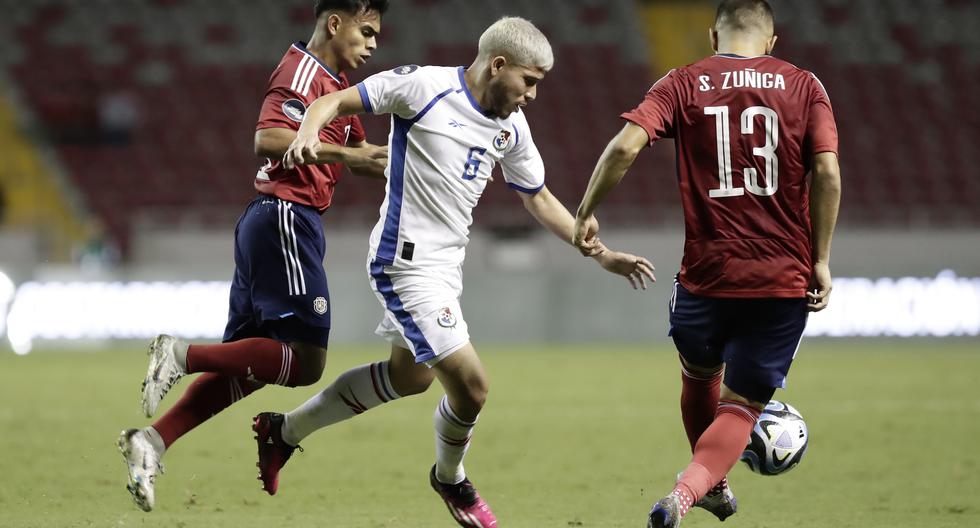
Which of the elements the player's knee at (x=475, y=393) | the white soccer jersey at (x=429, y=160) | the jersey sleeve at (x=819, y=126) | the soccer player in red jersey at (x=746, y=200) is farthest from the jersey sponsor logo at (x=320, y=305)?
the jersey sleeve at (x=819, y=126)

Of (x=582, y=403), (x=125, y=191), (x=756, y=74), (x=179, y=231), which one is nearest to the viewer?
(x=756, y=74)

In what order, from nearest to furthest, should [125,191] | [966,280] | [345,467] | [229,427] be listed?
[345,467], [229,427], [966,280], [125,191]

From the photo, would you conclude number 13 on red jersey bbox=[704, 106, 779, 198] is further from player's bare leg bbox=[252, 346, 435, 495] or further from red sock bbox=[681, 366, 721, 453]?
player's bare leg bbox=[252, 346, 435, 495]

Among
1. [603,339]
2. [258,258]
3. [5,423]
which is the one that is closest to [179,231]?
[603,339]

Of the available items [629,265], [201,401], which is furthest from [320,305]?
[629,265]

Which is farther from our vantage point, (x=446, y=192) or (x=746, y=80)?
(x=446, y=192)

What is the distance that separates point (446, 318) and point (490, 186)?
18.1m

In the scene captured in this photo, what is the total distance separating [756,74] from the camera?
511cm

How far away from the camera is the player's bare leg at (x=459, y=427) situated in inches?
210

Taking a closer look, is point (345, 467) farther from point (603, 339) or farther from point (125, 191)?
point (125, 191)

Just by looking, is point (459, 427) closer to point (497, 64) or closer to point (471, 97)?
point (471, 97)

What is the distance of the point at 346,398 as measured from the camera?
605 cm

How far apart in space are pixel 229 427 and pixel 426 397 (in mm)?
2797

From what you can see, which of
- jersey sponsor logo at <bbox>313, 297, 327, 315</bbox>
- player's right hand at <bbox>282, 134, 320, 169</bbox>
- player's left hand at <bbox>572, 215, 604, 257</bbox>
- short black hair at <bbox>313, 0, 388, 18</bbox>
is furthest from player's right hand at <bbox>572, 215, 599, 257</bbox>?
short black hair at <bbox>313, 0, 388, 18</bbox>
